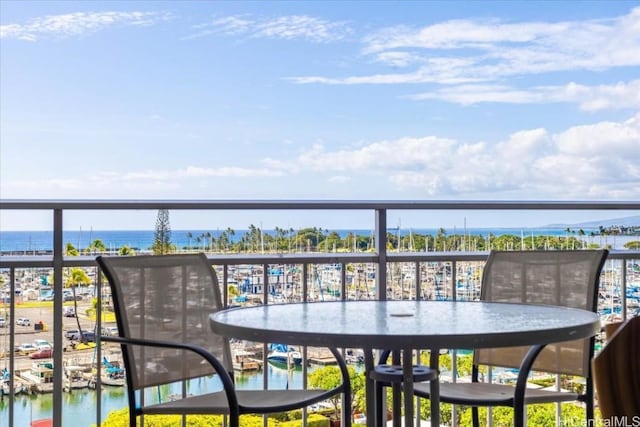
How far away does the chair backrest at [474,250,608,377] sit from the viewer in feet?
9.79

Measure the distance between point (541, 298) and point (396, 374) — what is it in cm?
107

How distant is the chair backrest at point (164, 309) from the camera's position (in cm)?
276

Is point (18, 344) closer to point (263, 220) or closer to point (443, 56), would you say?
point (263, 220)

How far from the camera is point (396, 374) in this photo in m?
2.33

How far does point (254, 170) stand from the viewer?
29906mm

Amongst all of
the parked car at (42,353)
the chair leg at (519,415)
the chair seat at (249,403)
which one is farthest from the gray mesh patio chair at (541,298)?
the parked car at (42,353)

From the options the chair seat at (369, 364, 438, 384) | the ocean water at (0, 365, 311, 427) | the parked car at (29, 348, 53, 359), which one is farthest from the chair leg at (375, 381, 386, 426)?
the parked car at (29, 348, 53, 359)

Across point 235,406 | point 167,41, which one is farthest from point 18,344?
point 167,41

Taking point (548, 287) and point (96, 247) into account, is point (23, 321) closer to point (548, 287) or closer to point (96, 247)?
point (96, 247)

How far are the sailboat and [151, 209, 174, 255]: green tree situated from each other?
84 cm

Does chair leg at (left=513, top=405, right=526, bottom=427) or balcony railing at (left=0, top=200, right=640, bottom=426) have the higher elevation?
balcony railing at (left=0, top=200, right=640, bottom=426)

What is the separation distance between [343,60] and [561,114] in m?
8.95

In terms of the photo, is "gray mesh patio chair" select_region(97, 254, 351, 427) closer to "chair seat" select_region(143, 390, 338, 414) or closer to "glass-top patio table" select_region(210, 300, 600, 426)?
"chair seat" select_region(143, 390, 338, 414)

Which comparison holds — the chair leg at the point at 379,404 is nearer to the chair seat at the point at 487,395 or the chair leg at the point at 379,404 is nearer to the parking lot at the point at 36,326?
the chair seat at the point at 487,395
